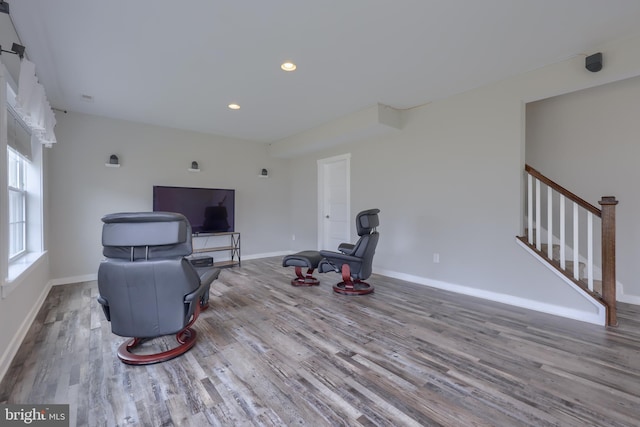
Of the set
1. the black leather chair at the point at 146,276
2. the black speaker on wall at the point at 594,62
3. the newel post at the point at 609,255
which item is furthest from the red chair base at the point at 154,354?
the black speaker on wall at the point at 594,62

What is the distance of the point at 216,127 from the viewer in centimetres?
519

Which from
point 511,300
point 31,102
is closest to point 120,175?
point 31,102

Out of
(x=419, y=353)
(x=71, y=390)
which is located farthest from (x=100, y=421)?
(x=419, y=353)

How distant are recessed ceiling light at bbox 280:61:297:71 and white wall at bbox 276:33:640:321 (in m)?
2.09

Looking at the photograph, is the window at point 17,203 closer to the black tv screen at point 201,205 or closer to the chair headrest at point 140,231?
the black tv screen at point 201,205

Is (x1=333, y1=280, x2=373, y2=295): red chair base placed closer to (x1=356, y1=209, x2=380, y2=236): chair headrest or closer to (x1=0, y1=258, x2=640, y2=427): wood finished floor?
(x1=0, y1=258, x2=640, y2=427): wood finished floor

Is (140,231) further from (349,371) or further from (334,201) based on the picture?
(334,201)

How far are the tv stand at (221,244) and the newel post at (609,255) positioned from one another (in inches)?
196

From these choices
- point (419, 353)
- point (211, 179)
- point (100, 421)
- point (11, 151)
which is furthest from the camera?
point (211, 179)

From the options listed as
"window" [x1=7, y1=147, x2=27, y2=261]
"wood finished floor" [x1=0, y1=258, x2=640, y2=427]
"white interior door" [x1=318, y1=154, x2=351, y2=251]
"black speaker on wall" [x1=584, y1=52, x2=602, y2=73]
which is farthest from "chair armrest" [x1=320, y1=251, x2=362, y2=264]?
"window" [x1=7, y1=147, x2=27, y2=261]

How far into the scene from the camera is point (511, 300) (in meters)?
3.30

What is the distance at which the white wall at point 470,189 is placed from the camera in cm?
300

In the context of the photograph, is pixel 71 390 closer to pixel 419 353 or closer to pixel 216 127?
pixel 419 353

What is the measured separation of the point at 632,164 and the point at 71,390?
5.55m
